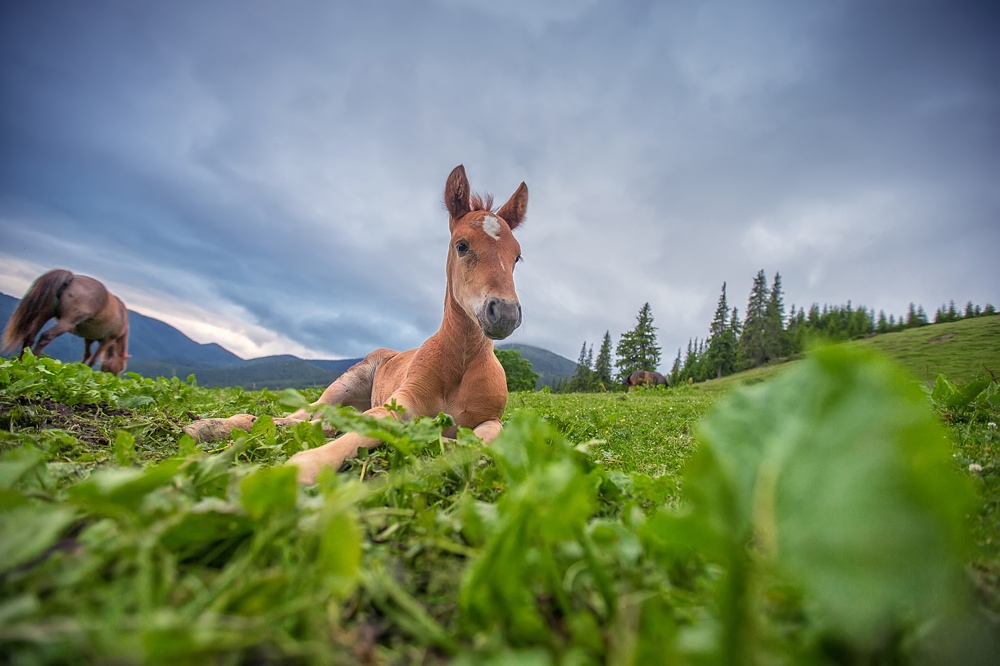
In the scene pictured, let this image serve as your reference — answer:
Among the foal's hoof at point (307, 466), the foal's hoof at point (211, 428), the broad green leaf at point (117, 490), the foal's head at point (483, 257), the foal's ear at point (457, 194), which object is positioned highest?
the foal's ear at point (457, 194)

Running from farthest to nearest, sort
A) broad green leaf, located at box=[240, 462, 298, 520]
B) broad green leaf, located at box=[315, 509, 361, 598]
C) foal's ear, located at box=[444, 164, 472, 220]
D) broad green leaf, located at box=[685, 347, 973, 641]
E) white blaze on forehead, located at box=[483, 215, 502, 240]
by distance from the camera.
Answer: foal's ear, located at box=[444, 164, 472, 220] < white blaze on forehead, located at box=[483, 215, 502, 240] < broad green leaf, located at box=[240, 462, 298, 520] < broad green leaf, located at box=[315, 509, 361, 598] < broad green leaf, located at box=[685, 347, 973, 641]

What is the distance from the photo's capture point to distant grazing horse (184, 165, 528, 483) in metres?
3.77

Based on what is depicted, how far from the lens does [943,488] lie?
0.49 meters

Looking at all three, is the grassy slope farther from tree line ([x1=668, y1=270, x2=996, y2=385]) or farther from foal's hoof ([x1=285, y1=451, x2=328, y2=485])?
tree line ([x1=668, y1=270, x2=996, y2=385])

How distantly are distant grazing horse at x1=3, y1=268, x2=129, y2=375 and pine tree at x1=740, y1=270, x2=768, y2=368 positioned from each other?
72.2m

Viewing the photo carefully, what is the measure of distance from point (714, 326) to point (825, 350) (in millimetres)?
81458

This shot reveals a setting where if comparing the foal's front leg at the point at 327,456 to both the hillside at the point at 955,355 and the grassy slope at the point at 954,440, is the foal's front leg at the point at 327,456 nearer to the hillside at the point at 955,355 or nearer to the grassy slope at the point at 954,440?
the grassy slope at the point at 954,440

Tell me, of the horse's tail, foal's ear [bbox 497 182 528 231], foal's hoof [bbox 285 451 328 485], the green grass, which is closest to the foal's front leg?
foal's hoof [bbox 285 451 328 485]

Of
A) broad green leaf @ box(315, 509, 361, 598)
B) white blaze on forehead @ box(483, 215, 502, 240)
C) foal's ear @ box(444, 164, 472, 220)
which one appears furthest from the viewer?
foal's ear @ box(444, 164, 472, 220)

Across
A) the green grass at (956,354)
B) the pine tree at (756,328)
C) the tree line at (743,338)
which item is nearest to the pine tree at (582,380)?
the tree line at (743,338)

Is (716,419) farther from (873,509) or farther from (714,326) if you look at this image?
(714,326)

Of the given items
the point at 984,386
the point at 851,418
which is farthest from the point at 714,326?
the point at 851,418

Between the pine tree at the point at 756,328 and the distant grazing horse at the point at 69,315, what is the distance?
7217 cm

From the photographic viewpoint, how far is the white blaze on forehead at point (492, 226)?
4.48 meters
